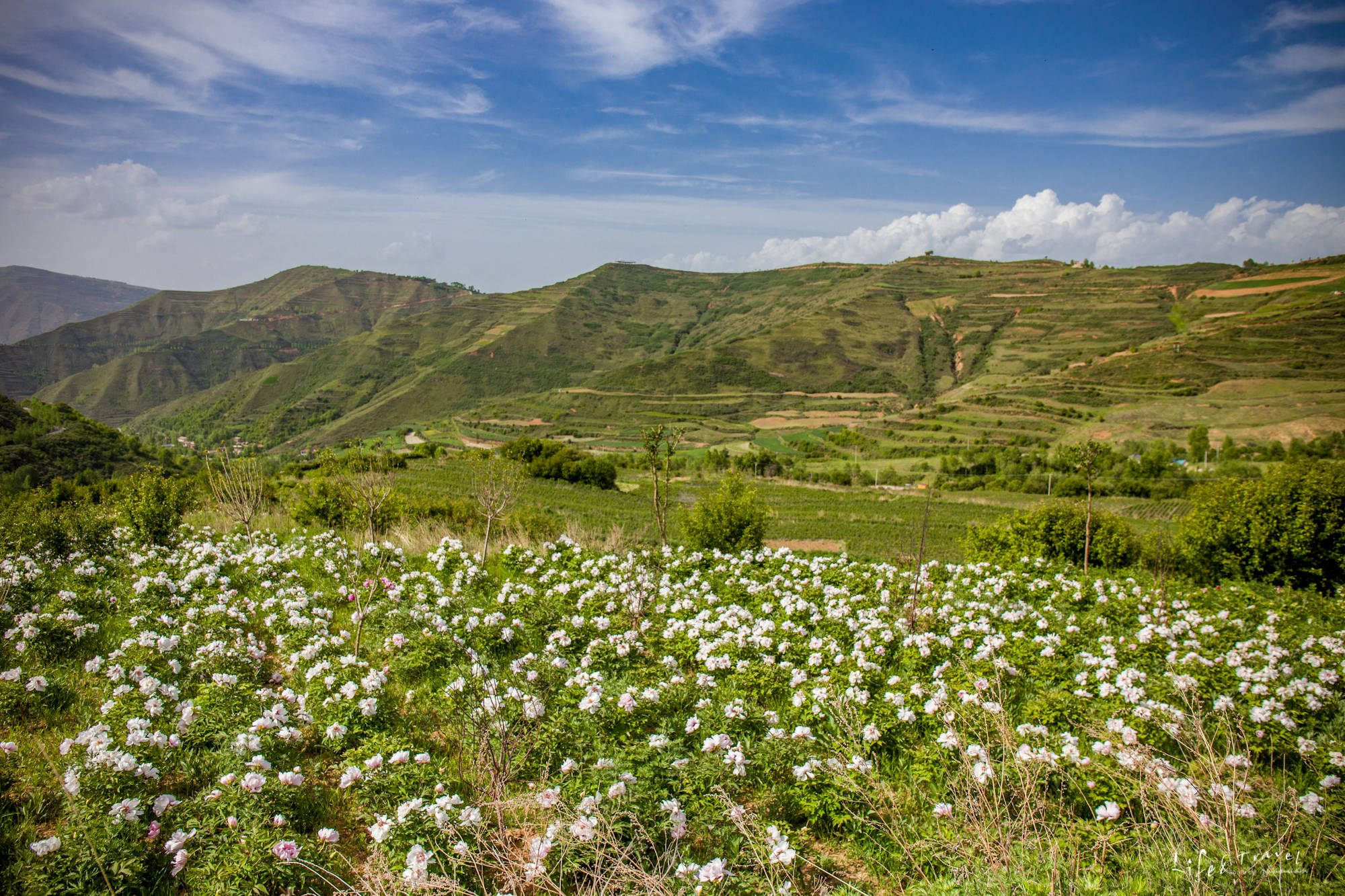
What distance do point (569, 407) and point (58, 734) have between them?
5091 inches

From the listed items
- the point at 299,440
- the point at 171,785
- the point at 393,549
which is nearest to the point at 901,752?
the point at 171,785

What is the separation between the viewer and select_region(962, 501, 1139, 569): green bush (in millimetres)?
16781

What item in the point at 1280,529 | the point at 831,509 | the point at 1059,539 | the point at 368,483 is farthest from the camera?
the point at 831,509

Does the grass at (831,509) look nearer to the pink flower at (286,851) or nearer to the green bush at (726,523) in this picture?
the green bush at (726,523)

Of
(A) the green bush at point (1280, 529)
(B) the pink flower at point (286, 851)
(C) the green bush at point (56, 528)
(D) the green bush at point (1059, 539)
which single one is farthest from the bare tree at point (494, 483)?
(A) the green bush at point (1280, 529)

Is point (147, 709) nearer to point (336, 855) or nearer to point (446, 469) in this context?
point (336, 855)

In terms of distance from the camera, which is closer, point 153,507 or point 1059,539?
point 153,507

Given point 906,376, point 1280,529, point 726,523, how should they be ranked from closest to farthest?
point 1280,529
point 726,523
point 906,376

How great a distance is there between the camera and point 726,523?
51.9 feet

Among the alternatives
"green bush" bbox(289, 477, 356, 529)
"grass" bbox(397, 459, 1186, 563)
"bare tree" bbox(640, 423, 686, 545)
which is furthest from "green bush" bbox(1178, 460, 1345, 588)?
"green bush" bbox(289, 477, 356, 529)

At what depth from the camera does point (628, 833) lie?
4.17 metres

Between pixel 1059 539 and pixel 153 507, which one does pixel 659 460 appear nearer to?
pixel 153 507

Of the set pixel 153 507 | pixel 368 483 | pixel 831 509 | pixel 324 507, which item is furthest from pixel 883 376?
pixel 153 507

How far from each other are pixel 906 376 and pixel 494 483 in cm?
→ 13956
